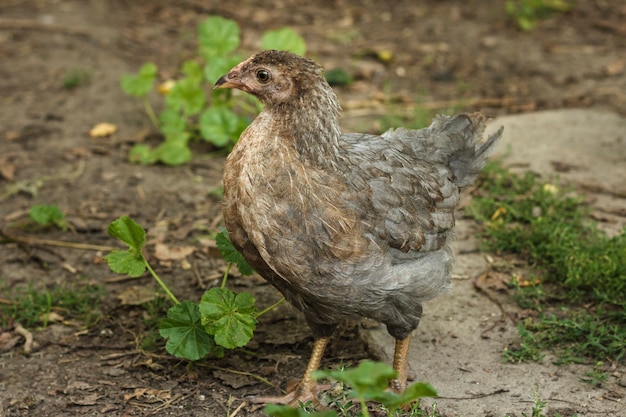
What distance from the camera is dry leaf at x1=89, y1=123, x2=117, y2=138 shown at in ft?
21.8

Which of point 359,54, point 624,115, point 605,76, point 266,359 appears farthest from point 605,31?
point 266,359

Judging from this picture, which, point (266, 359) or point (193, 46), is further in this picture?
point (193, 46)

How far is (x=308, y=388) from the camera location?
157 inches

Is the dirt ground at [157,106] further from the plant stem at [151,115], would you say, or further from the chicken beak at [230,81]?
the chicken beak at [230,81]

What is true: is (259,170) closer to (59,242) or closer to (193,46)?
(59,242)

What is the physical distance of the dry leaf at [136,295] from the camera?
4.68 m

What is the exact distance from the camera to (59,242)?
530 centimetres

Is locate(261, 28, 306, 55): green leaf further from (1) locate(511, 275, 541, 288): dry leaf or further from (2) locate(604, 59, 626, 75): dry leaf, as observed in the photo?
(2) locate(604, 59, 626, 75): dry leaf

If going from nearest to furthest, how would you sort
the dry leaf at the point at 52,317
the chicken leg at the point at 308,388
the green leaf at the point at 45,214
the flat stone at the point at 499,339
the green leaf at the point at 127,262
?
1. the flat stone at the point at 499,339
2. the chicken leg at the point at 308,388
3. the green leaf at the point at 127,262
4. the dry leaf at the point at 52,317
5. the green leaf at the point at 45,214

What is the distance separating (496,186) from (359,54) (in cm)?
323

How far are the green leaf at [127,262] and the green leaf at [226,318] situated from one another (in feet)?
1.48

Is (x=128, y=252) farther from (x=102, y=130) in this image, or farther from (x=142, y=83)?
(x=102, y=130)

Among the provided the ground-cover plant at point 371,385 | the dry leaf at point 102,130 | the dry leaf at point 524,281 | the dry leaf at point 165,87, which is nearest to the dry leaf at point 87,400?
Answer: the ground-cover plant at point 371,385

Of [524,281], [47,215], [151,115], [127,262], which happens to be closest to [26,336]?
[127,262]
